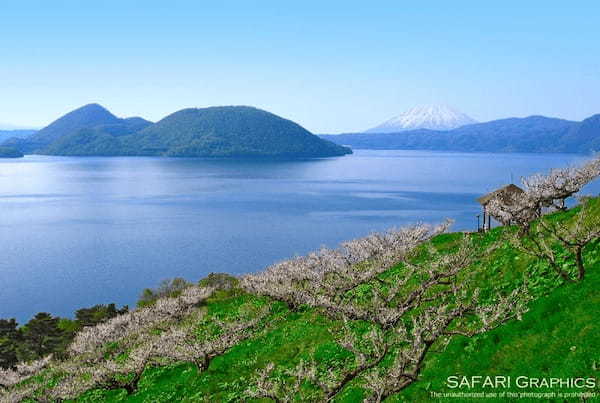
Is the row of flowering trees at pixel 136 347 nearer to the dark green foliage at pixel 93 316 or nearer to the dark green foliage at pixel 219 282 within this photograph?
the dark green foliage at pixel 93 316

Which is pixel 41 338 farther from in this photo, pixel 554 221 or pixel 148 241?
pixel 148 241

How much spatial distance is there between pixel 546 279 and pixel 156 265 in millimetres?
110223

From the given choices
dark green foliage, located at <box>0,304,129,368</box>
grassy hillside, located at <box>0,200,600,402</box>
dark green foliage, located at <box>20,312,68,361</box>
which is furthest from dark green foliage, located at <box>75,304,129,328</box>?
grassy hillside, located at <box>0,200,600,402</box>

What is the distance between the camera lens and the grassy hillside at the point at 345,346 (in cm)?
1330

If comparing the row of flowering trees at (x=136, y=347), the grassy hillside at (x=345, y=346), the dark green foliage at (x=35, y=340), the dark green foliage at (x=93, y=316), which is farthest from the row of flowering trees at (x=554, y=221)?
the dark green foliage at (x=93, y=316)

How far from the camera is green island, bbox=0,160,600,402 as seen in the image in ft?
42.1

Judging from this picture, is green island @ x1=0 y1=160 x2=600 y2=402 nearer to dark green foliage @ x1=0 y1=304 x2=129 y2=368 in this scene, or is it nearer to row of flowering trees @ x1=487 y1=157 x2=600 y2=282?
row of flowering trees @ x1=487 y1=157 x2=600 y2=282

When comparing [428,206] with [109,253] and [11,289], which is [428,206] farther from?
[11,289]

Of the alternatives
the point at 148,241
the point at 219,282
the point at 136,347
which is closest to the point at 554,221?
the point at 136,347

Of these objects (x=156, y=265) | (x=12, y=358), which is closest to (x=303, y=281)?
(x=12, y=358)

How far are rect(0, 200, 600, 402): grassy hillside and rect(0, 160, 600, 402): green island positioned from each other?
2.9 inches

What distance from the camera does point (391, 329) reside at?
2072 centimetres

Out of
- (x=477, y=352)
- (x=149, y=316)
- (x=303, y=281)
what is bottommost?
(x=149, y=316)

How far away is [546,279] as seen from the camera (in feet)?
58.2
